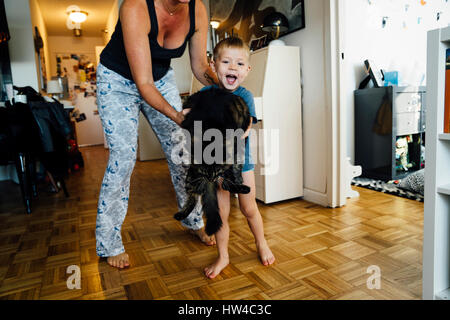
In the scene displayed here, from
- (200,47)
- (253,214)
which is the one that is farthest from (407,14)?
(253,214)

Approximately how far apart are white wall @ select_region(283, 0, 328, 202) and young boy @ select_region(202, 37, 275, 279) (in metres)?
0.81

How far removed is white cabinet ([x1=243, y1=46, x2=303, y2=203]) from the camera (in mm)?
1846

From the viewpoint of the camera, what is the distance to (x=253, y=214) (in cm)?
119

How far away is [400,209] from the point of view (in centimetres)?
174

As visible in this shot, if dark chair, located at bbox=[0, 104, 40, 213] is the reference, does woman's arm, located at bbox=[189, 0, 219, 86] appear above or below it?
above

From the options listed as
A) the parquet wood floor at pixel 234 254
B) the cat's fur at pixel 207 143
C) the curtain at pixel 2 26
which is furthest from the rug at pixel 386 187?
the curtain at pixel 2 26

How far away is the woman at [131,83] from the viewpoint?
3.50ft

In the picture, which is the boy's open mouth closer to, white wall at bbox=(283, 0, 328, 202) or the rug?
white wall at bbox=(283, 0, 328, 202)

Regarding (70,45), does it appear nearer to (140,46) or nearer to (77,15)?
(77,15)

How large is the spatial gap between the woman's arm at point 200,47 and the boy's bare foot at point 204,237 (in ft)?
2.20

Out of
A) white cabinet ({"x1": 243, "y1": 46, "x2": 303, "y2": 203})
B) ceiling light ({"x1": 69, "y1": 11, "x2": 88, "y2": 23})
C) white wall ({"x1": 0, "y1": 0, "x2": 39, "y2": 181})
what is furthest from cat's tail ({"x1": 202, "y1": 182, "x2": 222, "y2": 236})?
ceiling light ({"x1": 69, "y1": 11, "x2": 88, "y2": 23})

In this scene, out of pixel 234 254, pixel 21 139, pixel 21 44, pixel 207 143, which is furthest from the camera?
pixel 21 44

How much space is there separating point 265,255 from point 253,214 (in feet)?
0.56

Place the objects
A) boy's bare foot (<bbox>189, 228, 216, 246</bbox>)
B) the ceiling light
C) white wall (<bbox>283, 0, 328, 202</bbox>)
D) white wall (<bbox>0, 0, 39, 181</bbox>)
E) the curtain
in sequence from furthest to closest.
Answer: the ceiling light, white wall (<bbox>0, 0, 39, 181</bbox>), the curtain, white wall (<bbox>283, 0, 328, 202</bbox>), boy's bare foot (<bbox>189, 228, 216, 246</bbox>)
